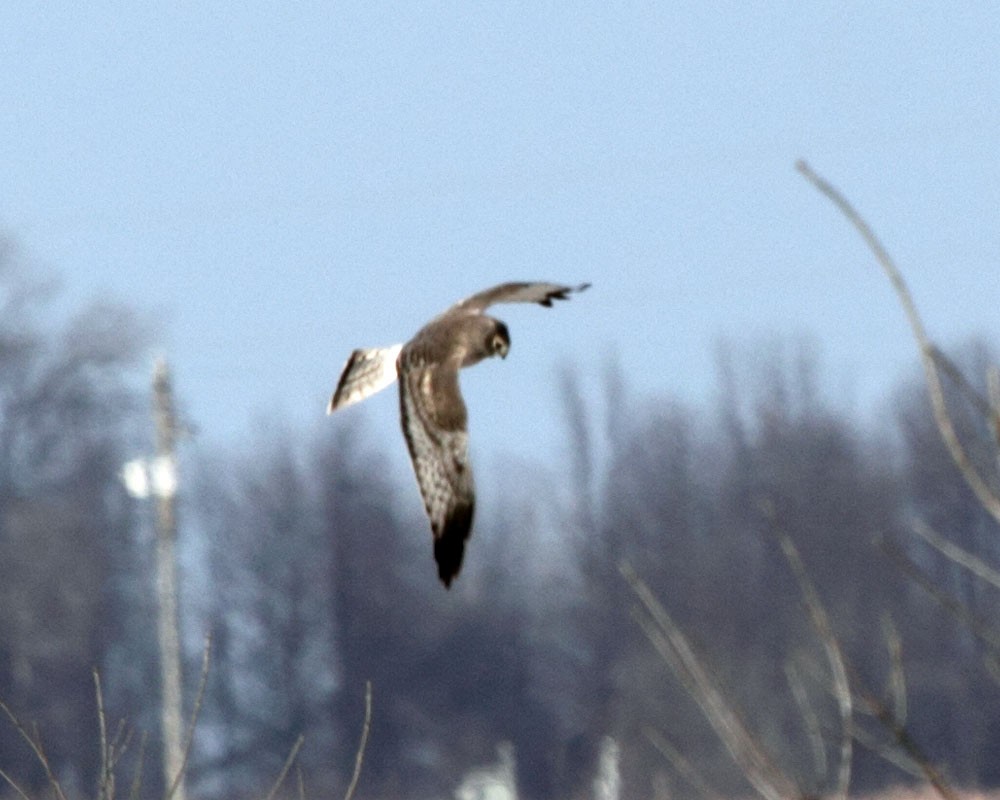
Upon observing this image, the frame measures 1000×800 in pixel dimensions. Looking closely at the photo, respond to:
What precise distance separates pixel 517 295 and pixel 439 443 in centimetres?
19

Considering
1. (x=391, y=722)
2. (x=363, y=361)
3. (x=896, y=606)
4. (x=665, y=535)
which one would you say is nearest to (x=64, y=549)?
(x=391, y=722)

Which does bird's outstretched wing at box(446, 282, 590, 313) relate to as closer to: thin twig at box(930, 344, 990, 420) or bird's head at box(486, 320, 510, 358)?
bird's head at box(486, 320, 510, 358)

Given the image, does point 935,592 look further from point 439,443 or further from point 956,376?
point 439,443

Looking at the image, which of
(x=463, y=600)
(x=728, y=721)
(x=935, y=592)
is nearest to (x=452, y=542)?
(x=728, y=721)

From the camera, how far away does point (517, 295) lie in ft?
9.72

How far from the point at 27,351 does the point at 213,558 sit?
20.9 feet

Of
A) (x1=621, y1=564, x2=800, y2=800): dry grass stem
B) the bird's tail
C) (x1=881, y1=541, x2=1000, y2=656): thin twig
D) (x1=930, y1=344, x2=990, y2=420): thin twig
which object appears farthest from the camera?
the bird's tail

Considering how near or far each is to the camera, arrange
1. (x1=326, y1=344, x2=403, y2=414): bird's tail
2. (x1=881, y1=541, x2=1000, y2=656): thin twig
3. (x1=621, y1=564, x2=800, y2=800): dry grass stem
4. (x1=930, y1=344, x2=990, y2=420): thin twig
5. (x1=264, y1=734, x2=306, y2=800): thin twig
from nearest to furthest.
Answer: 1. (x1=930, y1=344, x2=990, y2=420): thin twig
2. (x1=881, y1=541, x2=1000, y2=656): thin twig
3. (x1=621, y1=564, x2=800, y2=800): dry grass stem
4. (x1=326, y1=344, x2=403, y2=414): bird's tail
5. (x1=264, y1=734, x2=306, y2=800): thin twig

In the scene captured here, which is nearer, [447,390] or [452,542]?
[452,542]

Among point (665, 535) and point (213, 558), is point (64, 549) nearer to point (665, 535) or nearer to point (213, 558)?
point (213, 558)

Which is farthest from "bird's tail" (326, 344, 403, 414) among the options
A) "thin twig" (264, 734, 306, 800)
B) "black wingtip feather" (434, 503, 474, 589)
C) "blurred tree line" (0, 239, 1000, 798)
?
"blurred tree line" (0, 239, 1000, 798)

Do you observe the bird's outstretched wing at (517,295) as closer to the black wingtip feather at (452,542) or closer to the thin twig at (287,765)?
the black wingtip feather at (452,542)

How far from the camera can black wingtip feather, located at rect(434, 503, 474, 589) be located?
2.75 meters

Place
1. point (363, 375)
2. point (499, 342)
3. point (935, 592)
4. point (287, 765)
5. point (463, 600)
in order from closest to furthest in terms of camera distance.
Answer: point (935, 592)
point (499, 342)
point (363, 375)
point (287, 765)
point (463, 600)
